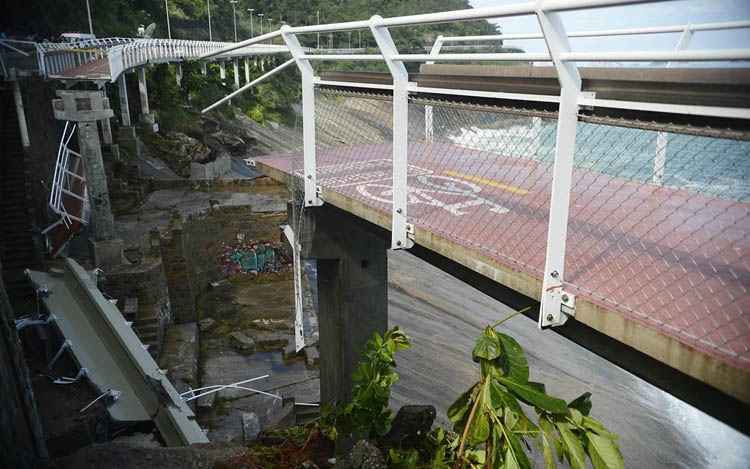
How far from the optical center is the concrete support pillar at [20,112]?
41.7 ft

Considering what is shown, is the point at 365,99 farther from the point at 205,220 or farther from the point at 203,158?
the point at 203,158

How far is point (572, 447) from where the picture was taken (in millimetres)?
2258

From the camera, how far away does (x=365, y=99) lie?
15.2ft

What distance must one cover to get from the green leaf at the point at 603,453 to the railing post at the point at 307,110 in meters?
3.44

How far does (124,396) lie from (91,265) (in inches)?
226

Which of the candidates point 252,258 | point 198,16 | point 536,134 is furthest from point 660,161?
point 198,16

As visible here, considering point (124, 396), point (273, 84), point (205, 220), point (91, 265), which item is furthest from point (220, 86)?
point (124, 396)

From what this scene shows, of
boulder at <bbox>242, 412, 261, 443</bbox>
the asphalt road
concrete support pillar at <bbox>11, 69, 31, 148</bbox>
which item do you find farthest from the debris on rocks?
boulder at <bbox>242, 412, 261, 443</bbox>

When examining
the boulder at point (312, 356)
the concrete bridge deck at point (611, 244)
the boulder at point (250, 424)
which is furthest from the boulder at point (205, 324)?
the concrete bridge deck at point (611, 244)

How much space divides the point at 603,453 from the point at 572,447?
142mm

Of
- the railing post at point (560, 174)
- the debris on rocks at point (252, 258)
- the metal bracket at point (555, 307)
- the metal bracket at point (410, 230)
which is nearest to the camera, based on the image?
the railing post at point (560, 174)

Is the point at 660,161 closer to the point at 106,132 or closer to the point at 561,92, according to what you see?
the point at 561,92

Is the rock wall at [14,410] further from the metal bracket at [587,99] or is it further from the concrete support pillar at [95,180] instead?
the concrete support pillar at [95,180]

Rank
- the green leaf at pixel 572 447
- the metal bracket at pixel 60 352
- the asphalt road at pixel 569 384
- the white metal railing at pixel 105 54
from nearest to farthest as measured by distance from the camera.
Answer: the green leaf at pixel 572 447
the metal bracket at pixel 60 352
the asphalt road at pixel 569 384
the white metal railing at pixel 105 54
